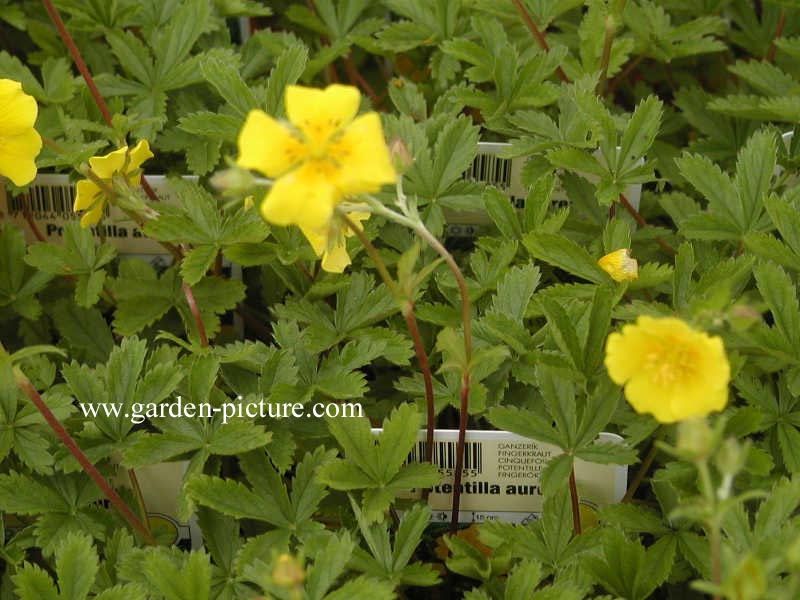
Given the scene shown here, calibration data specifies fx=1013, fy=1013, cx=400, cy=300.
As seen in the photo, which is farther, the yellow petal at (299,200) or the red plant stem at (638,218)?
the red plant stem at (638,218)

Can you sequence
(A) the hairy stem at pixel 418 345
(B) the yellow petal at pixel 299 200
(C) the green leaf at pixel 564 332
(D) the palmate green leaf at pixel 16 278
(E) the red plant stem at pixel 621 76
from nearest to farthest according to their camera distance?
(B) the yellow petal at pixel 299 200, (A) the hairy stem at pixel 418 345, (C) the green leaf at pixel 564 332, (D) the palmate green leaf at pixel 16 278, (E) the red plant stem at pixel 621 76

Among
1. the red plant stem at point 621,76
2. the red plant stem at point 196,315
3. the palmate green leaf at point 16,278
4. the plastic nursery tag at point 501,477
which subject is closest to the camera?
the plastic nursery tag at point 501,477

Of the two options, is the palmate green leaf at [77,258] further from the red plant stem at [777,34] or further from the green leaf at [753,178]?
the red plant stem at [777,34]

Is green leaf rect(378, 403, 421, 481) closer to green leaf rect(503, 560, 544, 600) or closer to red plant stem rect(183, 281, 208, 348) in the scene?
green leaf rect(503, 560, 544, 600)

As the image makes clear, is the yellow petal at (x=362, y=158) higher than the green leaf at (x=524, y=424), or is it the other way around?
the yellow petal at (x=362, y=158)

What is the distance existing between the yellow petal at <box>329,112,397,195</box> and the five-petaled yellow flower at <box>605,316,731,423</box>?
0.87 feet

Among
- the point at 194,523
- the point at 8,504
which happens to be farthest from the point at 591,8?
the point at 8,504

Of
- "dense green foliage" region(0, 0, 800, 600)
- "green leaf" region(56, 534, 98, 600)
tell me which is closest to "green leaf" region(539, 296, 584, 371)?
"dense green foliage" region(0, 0, 800, 600)

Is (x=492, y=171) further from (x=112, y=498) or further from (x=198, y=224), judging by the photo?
(x=112, y=498)

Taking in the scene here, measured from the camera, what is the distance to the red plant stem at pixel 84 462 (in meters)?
1.10

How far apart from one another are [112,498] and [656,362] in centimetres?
65

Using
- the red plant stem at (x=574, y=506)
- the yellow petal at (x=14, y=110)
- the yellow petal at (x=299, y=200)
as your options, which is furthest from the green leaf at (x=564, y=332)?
the yellow petal at (x=14, y=110)

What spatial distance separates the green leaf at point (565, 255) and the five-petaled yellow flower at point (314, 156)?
443mm

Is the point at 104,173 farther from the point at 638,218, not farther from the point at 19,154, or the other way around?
the point at 638,218
